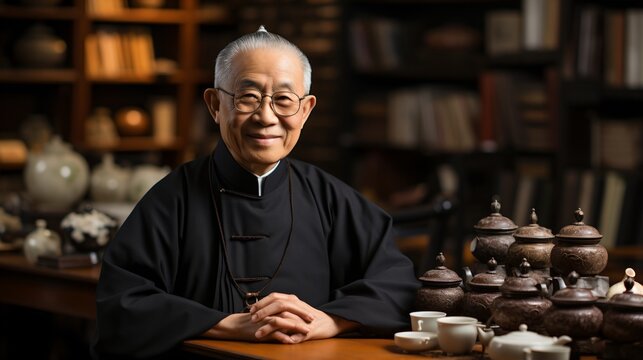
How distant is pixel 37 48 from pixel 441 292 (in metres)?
5.22

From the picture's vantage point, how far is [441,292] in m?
2.55

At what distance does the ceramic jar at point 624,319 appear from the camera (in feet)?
7.00

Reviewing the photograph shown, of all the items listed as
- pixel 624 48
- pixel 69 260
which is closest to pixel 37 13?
pixel 624 48

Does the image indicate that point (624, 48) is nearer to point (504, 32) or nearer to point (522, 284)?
point (504, 32)

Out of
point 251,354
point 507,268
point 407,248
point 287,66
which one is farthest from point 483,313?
point 407,248

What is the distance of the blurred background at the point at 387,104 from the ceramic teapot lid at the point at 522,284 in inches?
90.4

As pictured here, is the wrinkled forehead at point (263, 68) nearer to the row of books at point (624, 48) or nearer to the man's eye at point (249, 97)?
the man's eye at point (249, 97)

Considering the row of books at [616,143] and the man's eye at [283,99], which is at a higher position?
the man's eye at [283,99]

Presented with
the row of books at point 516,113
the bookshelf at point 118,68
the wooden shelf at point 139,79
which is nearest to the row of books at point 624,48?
the row of books at point 516,113

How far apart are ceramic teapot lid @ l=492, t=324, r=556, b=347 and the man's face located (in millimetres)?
739

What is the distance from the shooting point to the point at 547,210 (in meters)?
5.93

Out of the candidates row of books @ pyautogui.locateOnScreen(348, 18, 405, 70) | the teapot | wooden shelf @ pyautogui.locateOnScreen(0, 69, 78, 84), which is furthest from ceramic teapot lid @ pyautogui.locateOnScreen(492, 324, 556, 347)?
wooden shelf @ pyautogui.locateOnScreen(0, 69, 78, 84)

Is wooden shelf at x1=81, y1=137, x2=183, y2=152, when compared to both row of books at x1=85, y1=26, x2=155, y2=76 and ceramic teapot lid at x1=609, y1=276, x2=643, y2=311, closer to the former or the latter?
row of books at x1=85, y1=26, x2=155, y2=76

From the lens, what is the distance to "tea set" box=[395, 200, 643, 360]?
2156 millimetres
